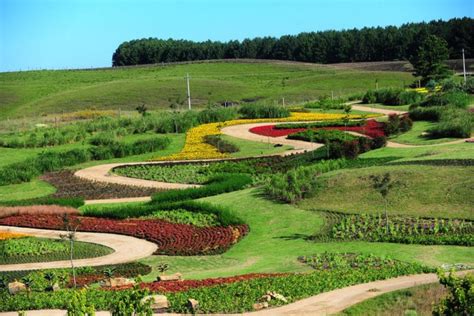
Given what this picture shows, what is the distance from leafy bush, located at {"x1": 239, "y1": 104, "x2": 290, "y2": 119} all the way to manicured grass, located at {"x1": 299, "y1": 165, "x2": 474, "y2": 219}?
119ft

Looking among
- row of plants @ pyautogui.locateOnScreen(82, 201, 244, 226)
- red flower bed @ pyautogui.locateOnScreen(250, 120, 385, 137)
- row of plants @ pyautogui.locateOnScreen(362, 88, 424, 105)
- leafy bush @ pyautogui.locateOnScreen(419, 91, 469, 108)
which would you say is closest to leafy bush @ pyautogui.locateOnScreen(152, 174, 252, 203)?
row of plants @ pyautogui.locateOnScreen(82, 201, 244, 226)

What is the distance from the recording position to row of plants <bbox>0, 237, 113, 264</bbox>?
32156mm

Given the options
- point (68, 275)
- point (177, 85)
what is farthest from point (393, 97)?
point (68, 275)

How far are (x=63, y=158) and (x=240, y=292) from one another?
3550 cm

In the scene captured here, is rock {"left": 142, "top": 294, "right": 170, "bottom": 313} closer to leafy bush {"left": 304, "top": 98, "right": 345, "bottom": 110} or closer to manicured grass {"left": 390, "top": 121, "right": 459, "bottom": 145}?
manicured grass {"left": 390, "top": 121, "right": 459, "bottom": 145}

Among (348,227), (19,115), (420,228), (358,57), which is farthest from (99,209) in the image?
(358,57)

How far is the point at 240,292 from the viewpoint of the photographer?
74.4 ft

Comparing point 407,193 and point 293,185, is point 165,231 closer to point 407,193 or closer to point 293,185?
point 293,185

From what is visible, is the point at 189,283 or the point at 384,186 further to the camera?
the point at 384,186

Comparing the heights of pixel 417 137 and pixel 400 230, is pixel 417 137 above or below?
above

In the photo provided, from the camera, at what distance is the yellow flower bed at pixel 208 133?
5509 centimetres

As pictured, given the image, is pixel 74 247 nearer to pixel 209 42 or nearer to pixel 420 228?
pixel 420 228

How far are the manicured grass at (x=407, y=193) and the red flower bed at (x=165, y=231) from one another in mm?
4216

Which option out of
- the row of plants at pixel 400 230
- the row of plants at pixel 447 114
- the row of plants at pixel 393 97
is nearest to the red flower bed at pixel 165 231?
the row of plants at pixel 400 230
